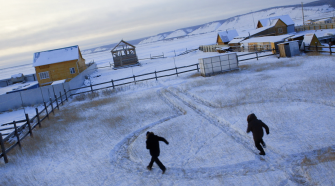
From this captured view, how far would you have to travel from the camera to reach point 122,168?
29.9ft

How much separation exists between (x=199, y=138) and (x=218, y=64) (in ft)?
51.6

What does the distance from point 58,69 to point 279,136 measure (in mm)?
34716

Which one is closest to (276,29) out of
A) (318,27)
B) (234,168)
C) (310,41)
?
(318,27)

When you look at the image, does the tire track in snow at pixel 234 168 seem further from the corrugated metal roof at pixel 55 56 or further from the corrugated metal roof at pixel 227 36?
the corrugated metal roof at pixel 227 36

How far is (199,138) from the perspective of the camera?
35.6ft

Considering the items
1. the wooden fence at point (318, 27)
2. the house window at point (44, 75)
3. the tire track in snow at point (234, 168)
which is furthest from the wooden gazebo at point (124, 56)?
the tire track in snow at point (234, 168)

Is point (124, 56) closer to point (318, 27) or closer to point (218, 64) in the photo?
point (218, 64)

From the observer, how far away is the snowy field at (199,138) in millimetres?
7754

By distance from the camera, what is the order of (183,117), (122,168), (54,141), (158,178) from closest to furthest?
(158,178) < (122,168) < (54,141) < (183,117)

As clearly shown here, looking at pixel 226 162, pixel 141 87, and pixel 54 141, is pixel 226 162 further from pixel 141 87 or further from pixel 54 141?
pixel 141 87

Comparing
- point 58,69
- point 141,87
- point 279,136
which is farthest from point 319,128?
point 58,69

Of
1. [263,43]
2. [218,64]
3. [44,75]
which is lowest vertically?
[218,64]

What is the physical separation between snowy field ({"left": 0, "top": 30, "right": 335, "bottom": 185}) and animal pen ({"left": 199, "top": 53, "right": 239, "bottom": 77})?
4.92 m

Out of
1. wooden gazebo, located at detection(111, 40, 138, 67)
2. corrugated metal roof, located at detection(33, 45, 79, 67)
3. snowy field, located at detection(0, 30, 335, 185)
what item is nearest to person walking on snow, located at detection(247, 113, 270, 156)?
snowy field, located at detection(0, 30, 335, 185)
